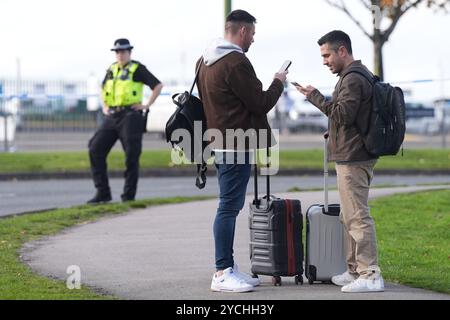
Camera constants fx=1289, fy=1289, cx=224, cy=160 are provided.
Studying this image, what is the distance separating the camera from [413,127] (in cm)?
4097

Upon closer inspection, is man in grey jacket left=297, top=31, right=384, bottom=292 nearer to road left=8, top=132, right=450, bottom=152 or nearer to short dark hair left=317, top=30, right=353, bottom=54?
short dark hair left=317, top=30, right=353, bottom=54

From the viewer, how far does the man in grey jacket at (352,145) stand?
29.3ft

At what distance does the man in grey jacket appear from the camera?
8.95m

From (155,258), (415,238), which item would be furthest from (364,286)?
(415,238)

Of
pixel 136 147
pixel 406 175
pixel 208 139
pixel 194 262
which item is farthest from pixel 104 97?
pixel 406 175

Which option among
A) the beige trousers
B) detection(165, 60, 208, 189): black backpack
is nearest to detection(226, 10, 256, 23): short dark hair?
detection(165, 60, 208, 189): black backpack

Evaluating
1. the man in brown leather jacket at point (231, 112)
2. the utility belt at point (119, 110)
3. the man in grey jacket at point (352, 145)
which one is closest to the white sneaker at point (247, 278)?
the man in brown leather jacket at point (231, 112)

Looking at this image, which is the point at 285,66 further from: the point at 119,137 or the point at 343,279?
the point at 119,137

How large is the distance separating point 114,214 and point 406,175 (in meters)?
10.3

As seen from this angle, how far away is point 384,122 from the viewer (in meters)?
8.91

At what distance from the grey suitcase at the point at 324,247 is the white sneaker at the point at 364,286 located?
0.39 m

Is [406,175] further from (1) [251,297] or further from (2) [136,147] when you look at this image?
(1) [251,297]

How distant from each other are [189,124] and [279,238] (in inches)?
41.0

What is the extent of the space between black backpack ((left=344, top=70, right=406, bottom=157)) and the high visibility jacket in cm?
732
